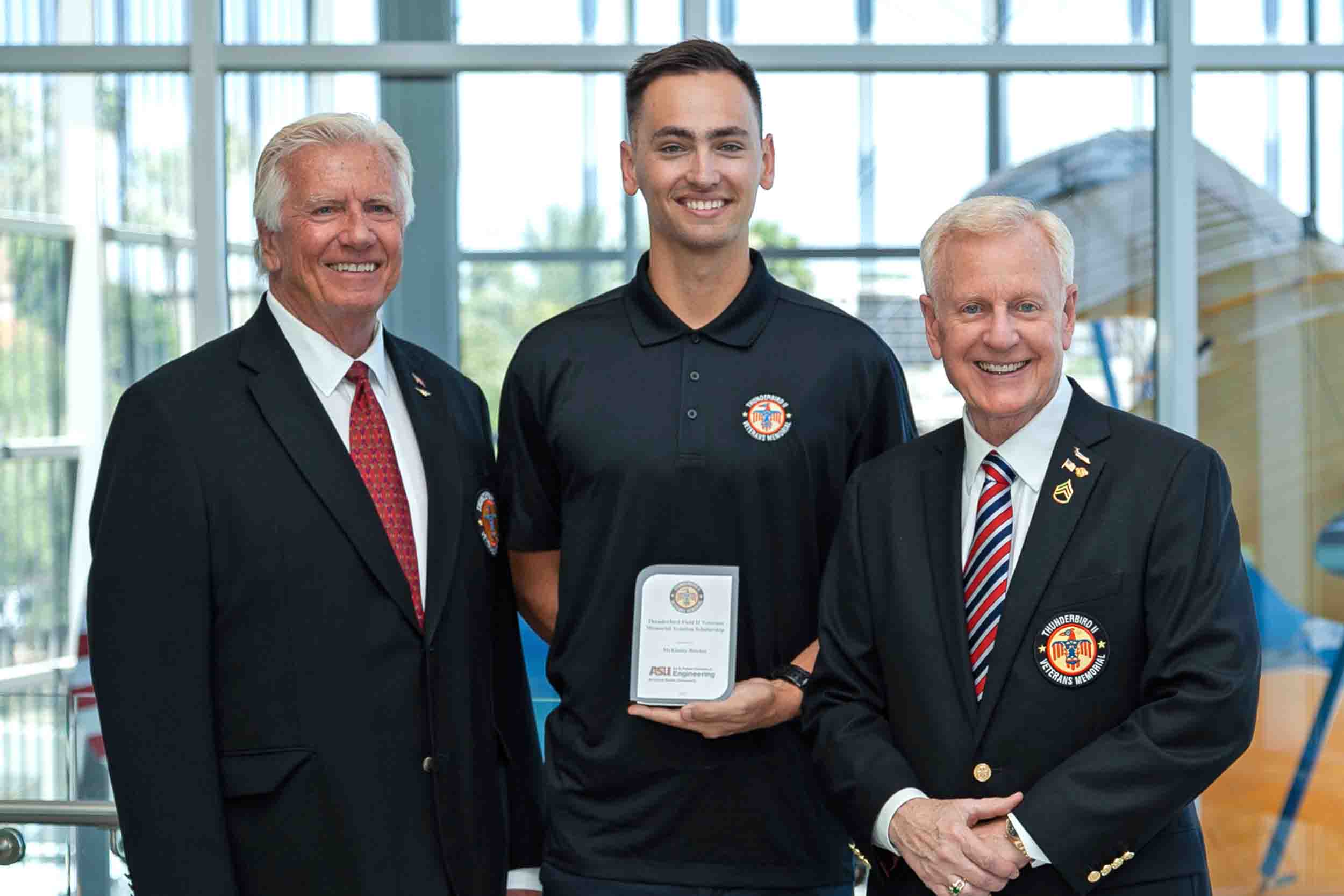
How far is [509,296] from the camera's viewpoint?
183 inches

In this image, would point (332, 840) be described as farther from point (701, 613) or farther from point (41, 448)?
point (41, 448)

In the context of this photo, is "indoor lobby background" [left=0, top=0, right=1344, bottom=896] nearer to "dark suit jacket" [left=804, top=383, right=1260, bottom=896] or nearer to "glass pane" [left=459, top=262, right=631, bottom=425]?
"glass pane" [left=459, top=262, right=631, bottom=425]

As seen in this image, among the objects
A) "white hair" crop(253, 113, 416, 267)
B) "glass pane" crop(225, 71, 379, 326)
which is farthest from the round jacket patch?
"glass pane" crop(225, 71, 379, 326)

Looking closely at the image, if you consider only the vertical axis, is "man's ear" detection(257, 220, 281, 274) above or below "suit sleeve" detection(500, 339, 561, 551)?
above

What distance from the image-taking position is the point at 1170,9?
4.62 meters

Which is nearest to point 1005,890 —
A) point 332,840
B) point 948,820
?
point 948,820

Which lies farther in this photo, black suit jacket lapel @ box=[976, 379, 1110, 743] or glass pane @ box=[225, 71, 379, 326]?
glass pane @ box=[225, 71, 379, 326]

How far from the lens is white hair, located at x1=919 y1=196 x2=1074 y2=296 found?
90.2 inches

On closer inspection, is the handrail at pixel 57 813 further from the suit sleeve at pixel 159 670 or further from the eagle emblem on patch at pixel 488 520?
the eagle emblem on patch at pixel 488 520

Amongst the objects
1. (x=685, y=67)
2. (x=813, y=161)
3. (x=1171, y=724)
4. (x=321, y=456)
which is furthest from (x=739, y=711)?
(x=813, y=161)

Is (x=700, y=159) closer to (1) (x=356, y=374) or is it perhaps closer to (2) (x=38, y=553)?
(1) (x=356, y=374)

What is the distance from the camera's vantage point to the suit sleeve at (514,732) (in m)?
2.75

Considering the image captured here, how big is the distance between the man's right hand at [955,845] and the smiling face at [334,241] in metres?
1.25

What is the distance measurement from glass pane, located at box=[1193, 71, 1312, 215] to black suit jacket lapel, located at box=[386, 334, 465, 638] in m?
3.10
